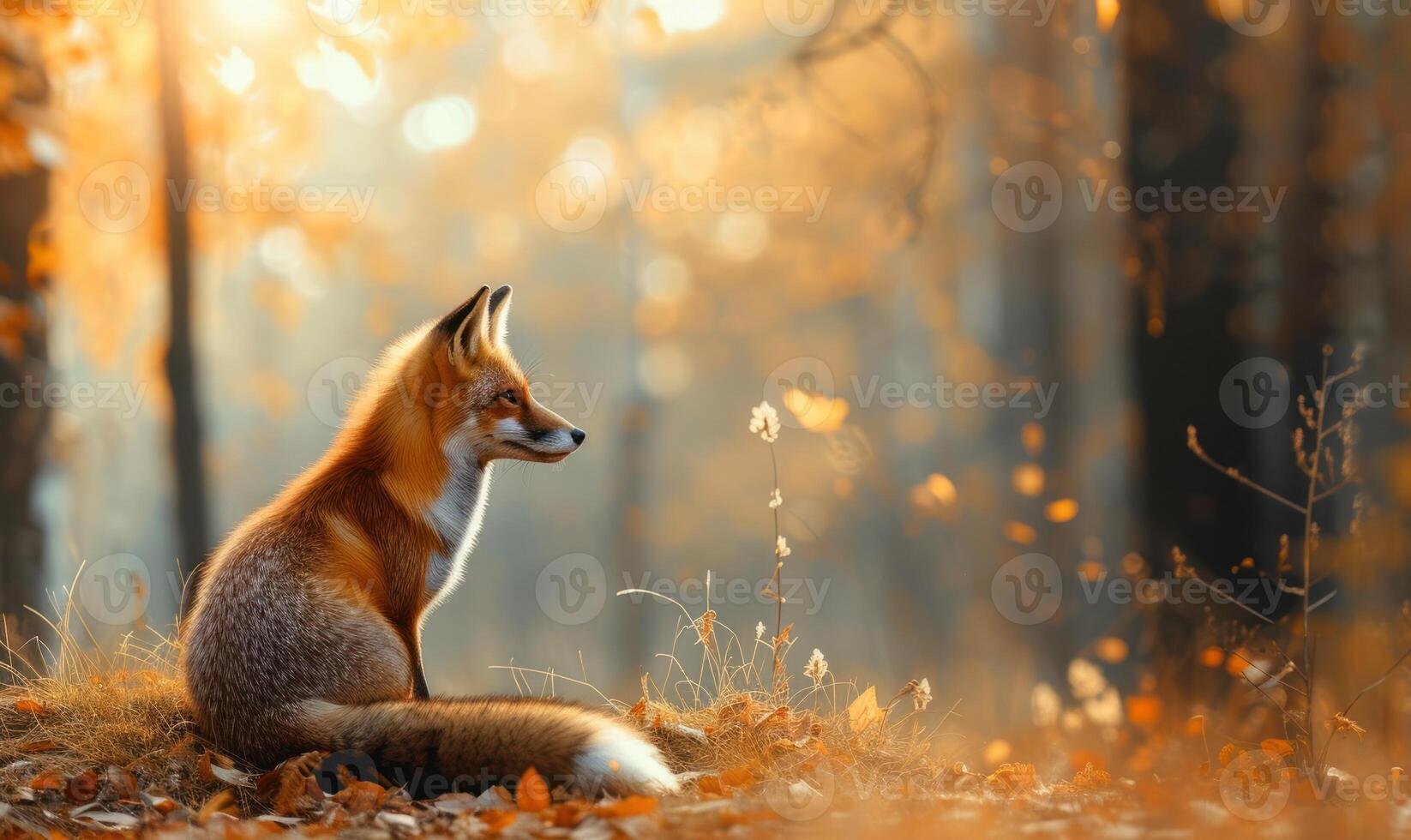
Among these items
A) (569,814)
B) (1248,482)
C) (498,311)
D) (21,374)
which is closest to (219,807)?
(569,814)

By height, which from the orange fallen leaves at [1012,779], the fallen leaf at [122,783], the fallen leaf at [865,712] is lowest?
the orange fallen leaves at [1012,779]

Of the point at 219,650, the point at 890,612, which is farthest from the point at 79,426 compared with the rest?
the point at 890,612

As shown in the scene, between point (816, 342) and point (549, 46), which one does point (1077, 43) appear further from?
point (549, 46)

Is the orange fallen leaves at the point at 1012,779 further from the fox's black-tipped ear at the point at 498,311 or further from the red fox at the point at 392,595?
the fox's black-tipped ear at the point at 498,311

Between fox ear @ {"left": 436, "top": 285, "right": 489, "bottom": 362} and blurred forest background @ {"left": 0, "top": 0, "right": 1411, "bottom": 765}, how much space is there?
0.94 m

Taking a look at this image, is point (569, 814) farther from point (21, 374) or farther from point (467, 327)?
point (21, 374)

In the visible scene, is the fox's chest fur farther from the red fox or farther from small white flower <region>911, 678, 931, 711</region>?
small white flower <region>911, 678, 931, 711</region>

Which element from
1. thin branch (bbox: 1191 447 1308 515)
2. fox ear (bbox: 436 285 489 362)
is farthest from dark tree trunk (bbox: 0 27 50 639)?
thin branch (bbox: 1191 447 1308 515)

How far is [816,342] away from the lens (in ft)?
31.4

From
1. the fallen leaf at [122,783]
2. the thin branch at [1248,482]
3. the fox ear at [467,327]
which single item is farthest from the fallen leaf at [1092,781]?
the fallen leaf at [122,783]

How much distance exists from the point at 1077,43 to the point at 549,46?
5.38 metres

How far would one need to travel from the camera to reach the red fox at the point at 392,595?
301cm

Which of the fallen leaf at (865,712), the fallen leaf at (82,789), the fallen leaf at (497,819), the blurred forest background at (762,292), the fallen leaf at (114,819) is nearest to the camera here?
the fallen leaf at (497,819)

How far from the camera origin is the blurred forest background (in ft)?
16.0
